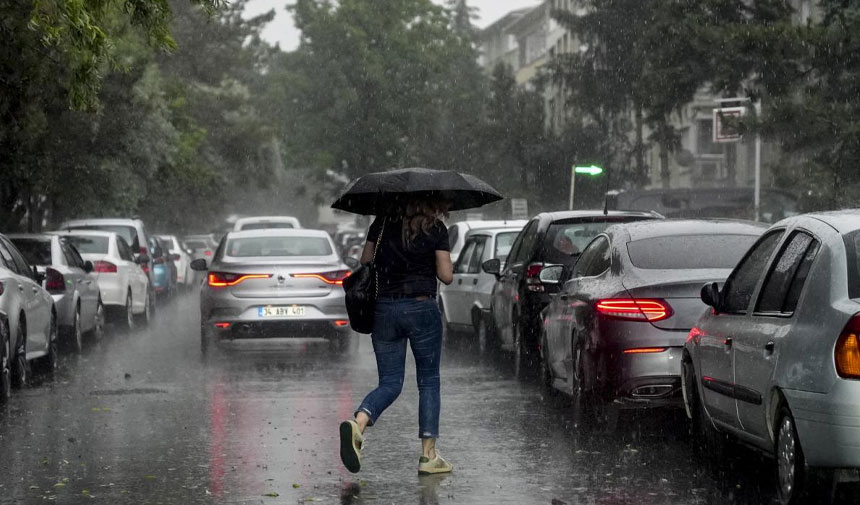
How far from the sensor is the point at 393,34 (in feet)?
281

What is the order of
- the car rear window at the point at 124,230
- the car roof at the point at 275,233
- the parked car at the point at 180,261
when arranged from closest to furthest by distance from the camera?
the car roof at the point at 275,233 < the car rear window at the point at 124,230 < the parked car at the point at 180,261

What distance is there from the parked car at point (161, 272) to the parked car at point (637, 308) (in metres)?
21.2

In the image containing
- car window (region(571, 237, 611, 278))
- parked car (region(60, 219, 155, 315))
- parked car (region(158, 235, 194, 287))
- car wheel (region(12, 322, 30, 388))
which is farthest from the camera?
parked car (region(158, 235, 194, 287))

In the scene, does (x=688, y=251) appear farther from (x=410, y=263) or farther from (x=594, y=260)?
(x=410, y=263)

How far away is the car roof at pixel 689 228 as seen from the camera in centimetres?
1146

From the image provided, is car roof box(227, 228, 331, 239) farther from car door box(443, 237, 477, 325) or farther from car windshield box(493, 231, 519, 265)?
car windshield box(493, 231, 519, 265)

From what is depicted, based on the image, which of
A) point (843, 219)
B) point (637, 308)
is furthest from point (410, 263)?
point (843, 219)

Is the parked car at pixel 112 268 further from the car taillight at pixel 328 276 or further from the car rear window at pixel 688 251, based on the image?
the car rear window at pixel 688 251

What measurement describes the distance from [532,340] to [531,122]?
4245cm

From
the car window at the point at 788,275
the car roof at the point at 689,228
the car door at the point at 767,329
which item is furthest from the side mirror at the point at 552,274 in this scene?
the car window at the point at 788,275

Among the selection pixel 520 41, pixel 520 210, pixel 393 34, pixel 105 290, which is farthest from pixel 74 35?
pixel 520 41

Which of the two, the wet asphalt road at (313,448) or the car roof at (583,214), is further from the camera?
the car roof at (583,214)

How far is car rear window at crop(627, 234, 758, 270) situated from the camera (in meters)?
11.1

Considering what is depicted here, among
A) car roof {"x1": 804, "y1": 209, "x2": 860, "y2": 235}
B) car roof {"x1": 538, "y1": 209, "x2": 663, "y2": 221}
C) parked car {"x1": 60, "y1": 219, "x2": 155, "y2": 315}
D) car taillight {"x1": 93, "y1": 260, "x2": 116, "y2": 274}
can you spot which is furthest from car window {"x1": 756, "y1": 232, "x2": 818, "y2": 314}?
parked car {"x1": 60, "y1": 219, "x2": 155, "y2": 315}
